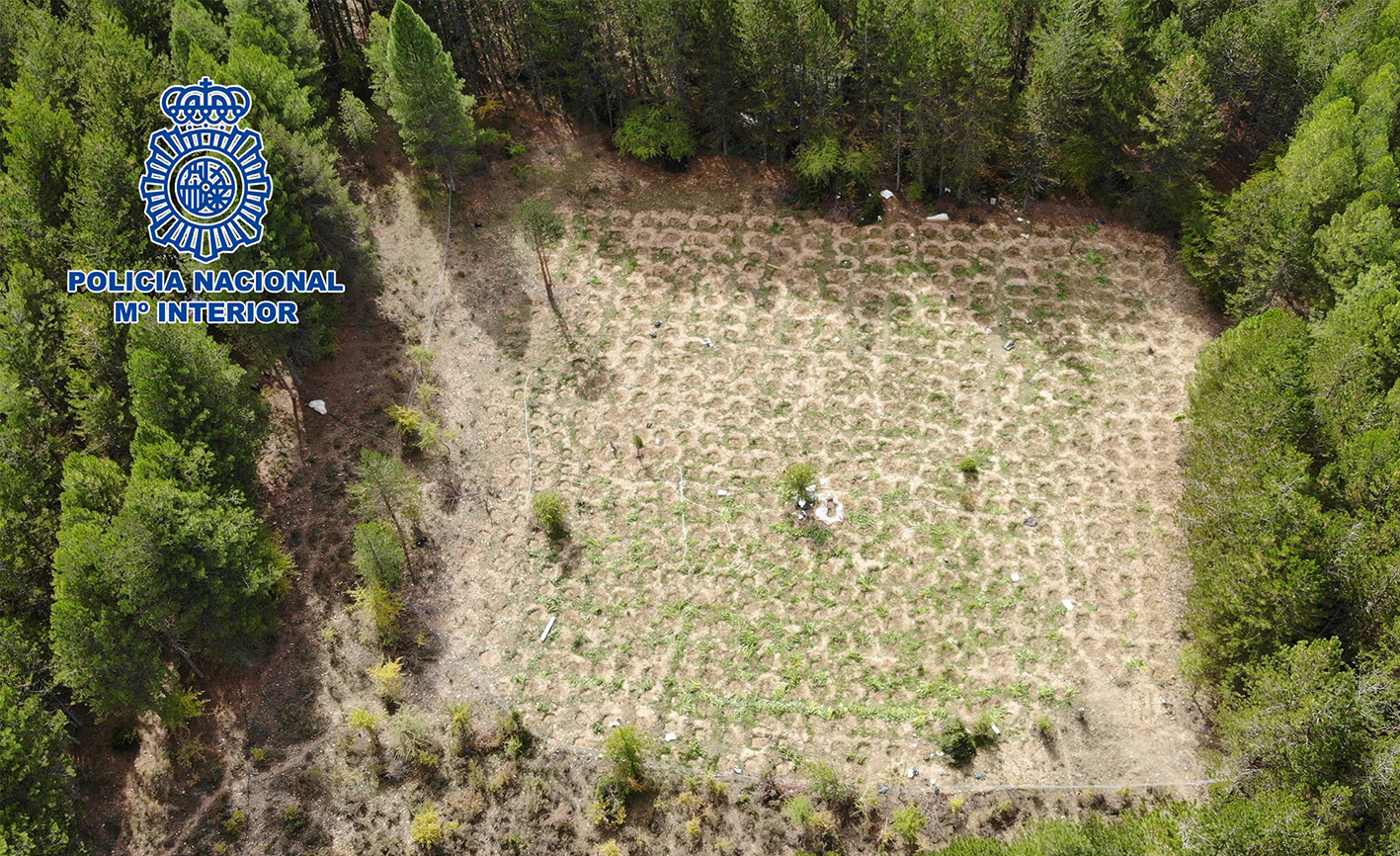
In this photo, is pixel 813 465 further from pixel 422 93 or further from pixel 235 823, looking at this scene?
pixel 422 93

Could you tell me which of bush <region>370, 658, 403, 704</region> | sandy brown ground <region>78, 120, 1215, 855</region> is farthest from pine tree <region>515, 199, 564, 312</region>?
bush <region>370, 658, 403, 704</region>

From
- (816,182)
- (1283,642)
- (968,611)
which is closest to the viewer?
(1283,642)

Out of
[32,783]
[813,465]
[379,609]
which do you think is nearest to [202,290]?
[379,609]

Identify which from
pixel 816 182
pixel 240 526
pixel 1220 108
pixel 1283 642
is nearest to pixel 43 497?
pixel 240 526

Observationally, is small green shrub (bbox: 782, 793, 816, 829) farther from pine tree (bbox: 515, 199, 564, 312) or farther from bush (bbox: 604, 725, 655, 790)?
pine tree (bbox: 515, 199, 564, 312)

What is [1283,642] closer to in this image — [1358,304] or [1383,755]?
[1383,755]

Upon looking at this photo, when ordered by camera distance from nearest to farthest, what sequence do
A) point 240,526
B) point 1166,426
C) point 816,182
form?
point 240,526
point 1166,426
point 816,182

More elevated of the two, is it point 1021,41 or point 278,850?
point 1021,41
